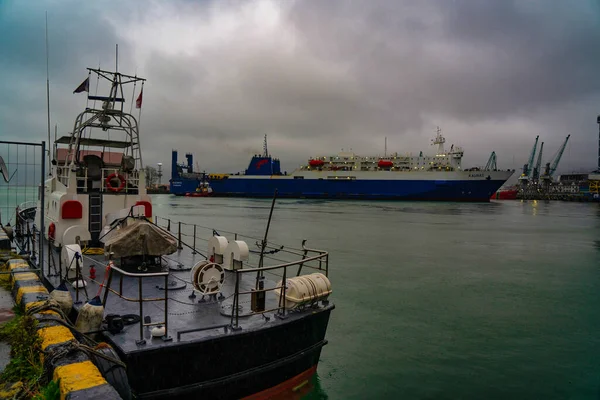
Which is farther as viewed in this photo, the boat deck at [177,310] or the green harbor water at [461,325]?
the green harbor water at [461,325]

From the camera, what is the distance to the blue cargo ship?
251ft

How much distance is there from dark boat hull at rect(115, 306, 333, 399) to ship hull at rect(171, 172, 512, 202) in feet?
241

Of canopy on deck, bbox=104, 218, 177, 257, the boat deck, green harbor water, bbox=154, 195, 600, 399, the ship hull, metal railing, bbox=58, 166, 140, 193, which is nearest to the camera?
the boat deck

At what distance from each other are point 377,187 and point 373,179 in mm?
1871

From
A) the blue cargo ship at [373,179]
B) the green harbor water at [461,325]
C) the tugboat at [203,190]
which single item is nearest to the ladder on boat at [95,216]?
the green harbor water at [461,325]

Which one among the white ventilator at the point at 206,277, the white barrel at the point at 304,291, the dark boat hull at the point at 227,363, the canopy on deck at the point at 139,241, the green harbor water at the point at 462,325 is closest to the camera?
the dark boat hull at the point at 227,363

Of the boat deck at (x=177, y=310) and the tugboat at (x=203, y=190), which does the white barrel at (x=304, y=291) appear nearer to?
the boat deck at (x=177, y=310)

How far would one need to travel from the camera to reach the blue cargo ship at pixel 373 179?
76.6m

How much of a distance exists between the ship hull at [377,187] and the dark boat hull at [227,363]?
73.4 m

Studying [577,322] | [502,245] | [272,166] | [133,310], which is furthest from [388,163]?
[133,310]

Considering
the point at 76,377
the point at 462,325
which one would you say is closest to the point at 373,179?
the point at 462,325

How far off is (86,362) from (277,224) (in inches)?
1224

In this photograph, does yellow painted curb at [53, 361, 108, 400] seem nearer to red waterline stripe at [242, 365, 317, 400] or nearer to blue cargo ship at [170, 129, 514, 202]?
red waterline stripe at [242, 365, 317, 400]

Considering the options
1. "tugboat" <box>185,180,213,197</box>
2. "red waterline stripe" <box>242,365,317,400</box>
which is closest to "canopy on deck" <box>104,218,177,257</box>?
"red waterline stripe" <box>242,365,317,400</box>
